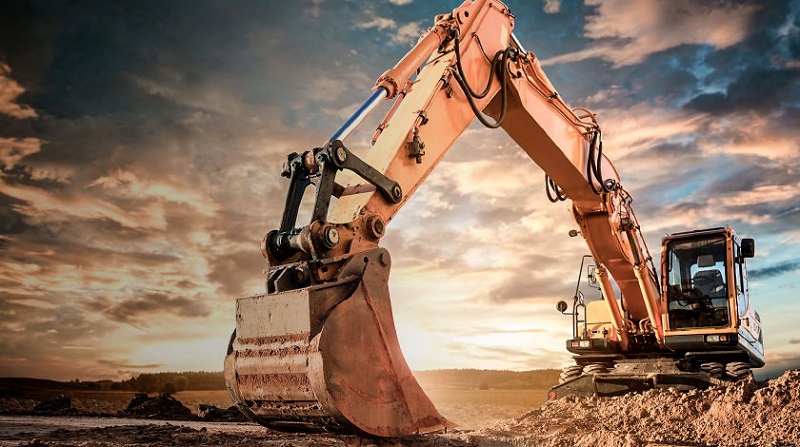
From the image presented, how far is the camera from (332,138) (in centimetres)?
548

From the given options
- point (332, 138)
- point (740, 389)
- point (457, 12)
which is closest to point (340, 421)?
point (332, 138)

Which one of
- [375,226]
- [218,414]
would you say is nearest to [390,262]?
[375,226]

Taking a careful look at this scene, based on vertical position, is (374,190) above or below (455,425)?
above

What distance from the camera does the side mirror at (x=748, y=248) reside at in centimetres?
947

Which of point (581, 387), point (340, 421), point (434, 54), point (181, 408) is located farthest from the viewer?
point (181, 408)

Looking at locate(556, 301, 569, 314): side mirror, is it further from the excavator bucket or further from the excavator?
the excavator bucket

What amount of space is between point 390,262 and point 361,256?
0.81ft

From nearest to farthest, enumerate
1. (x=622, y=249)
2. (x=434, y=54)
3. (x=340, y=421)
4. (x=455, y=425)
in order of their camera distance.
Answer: (x=340, y=421)
(x=455, y=425)
(x=434, y=54)
(x=622, y=249)

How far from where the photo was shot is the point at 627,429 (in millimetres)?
7965

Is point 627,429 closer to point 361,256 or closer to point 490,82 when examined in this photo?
point 490,82

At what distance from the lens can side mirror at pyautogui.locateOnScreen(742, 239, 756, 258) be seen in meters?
9.47

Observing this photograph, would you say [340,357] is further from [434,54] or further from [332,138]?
[434,54]

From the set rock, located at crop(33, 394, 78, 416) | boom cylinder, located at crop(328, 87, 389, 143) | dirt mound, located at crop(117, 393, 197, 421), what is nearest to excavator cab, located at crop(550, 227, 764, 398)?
boom cylinder, located at crop(328, 87, 389, 143)

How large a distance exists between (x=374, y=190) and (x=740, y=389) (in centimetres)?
527
